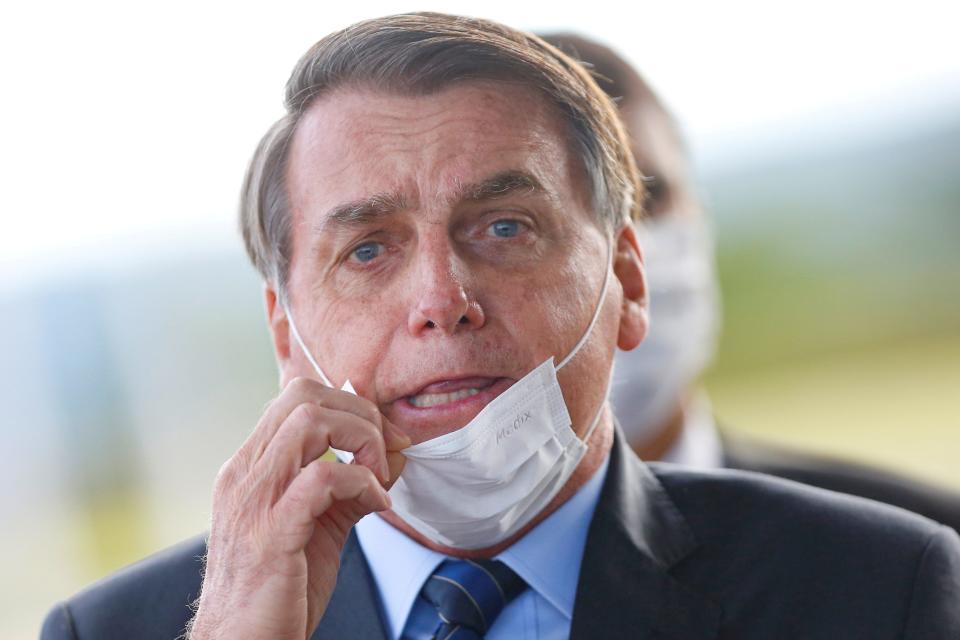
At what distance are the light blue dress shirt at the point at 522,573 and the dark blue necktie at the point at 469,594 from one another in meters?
0.02

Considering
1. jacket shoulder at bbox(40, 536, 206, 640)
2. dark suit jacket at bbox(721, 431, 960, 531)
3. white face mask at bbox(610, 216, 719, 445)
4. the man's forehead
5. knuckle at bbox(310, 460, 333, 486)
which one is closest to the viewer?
knuckle at bbox(310, 460, 333, 486)

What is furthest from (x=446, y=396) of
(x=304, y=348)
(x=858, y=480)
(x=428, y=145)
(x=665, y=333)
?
(x=858, y=480)

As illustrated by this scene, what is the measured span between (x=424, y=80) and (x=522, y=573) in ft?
2.97

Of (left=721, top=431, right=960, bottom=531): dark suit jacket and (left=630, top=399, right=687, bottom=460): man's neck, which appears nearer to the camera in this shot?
(left=721, top=431, right=960, bottom=531): dark suit jacket

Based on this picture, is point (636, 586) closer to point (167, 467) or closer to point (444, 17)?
point (444, 17)

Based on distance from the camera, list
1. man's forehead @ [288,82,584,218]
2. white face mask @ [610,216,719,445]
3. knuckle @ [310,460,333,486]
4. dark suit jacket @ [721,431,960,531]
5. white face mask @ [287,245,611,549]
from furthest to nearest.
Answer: white face mask @ [610,216,719,445], dark suit jacket @ [721,431,960,531], man's forehead @ [288,82,584,218], white face mask @ [287,245,611,549], knuckle @ [310,460,333,486]

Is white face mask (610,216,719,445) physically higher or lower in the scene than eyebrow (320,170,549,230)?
lower

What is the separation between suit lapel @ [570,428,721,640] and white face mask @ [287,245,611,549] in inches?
5.4

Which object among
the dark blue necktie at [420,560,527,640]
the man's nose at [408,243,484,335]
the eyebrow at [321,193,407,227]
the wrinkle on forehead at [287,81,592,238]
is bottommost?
the dark blue necktie at [420,560,527,640]

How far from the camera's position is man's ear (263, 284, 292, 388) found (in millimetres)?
2289

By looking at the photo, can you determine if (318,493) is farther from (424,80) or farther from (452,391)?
(424,80)

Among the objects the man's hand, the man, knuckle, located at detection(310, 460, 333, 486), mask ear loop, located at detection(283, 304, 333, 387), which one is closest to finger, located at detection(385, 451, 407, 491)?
the man's hand

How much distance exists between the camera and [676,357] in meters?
3.66

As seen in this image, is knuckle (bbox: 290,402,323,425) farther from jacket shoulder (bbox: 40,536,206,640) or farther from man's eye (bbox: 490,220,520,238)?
jacket shoulder (bbox: 40,536,206,640)
